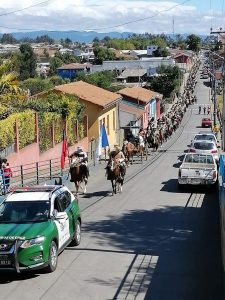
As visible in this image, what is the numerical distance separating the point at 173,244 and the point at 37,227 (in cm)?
459

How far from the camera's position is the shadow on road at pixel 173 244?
12.4 meters

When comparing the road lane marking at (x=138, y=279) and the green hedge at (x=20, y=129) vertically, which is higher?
the green hedge at (x=20, y=129)

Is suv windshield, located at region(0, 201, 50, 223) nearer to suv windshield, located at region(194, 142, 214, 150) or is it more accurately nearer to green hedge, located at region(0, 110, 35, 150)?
green hedge, located at region(0, 110, 35, 150)

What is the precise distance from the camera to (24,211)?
13.9 metres

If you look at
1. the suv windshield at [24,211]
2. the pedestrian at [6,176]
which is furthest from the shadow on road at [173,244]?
the pedestrian at [6,176]

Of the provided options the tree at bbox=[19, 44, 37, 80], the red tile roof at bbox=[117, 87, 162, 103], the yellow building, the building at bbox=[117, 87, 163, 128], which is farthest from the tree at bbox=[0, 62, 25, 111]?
the tree at bbox=[19, 44, 37, 80]

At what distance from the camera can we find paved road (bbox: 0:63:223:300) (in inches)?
479

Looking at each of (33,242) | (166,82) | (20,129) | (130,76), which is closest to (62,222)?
(33,242)

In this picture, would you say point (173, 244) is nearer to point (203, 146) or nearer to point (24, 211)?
point (24, 211)

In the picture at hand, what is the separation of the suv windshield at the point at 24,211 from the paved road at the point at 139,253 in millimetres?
1195

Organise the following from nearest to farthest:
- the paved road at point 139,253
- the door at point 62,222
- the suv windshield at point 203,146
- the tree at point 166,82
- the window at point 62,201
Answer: the paved road at point 139,253, the door at point 62,222, the window at point 62,201, the suv windshield at point 203,146, the tree at point 166,82

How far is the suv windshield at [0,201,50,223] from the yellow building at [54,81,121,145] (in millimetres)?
30763

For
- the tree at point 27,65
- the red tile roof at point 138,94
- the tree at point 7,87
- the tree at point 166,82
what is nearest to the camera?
the tree at point 7,87

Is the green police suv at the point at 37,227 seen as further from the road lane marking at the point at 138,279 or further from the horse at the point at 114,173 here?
the horse at the point at 114,173
